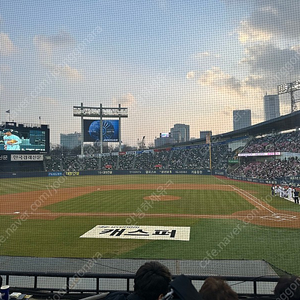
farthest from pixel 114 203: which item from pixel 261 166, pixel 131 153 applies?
pixel 131 153

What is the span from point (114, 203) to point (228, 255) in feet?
29.0

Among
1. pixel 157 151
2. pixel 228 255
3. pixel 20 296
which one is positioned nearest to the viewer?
pixel 20 296

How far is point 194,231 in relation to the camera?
832 cm

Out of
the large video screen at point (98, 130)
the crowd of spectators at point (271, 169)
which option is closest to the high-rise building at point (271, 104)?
the crowd of spectators at point (271, 169)

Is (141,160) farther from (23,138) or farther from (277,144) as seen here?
(277,144)

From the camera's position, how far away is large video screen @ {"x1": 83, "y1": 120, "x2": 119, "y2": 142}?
42969mm

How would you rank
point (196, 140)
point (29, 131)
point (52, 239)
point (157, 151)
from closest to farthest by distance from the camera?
point (52, 239) → point (29, 131) → point (196, 140) → point (157, 151)

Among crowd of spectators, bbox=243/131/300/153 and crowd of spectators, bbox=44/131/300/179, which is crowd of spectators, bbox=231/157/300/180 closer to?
crowd of spectators, bbox=44/131/300/179

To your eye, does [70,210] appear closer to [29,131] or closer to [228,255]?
[228,255]

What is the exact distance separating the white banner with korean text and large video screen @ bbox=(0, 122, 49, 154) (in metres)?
27.1

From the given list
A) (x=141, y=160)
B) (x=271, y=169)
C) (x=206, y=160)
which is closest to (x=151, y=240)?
(x=271, y=169)

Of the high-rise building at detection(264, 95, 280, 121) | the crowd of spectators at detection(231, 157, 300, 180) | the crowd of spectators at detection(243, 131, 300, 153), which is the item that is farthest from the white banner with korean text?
the crowd of spectators at detection(243, 131, 300, 153)

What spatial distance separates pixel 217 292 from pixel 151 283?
1.36ft

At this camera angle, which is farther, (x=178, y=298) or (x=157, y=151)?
(x=157, y=151)
